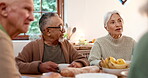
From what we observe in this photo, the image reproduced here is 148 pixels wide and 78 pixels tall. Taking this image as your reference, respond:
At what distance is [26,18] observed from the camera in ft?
2.87

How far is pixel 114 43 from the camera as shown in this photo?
227 centimetres

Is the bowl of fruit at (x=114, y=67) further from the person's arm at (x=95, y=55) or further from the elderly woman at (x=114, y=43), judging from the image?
the elderly woman at (x=114, y=43)

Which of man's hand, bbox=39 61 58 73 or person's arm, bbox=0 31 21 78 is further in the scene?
man's hand, bbox=39 61 58 73

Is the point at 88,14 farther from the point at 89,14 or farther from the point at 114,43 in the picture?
the point at 114,43

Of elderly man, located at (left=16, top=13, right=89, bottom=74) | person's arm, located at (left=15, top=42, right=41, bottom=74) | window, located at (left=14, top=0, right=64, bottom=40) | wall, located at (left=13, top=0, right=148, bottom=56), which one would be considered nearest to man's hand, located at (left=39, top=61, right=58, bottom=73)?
person's arm, located at (left=15, top=42, right=41, bottom=74)

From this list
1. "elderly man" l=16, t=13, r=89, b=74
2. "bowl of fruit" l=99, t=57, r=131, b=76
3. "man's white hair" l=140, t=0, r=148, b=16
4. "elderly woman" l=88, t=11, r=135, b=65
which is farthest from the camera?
"elderly woman" l=88, t=11, r=135, b=65

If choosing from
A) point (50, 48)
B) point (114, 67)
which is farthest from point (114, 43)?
point (114, 67)

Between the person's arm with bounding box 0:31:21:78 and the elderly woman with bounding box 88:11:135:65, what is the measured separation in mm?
1576

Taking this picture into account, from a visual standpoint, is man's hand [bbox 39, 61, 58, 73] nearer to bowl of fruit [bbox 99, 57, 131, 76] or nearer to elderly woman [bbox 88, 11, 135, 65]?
bowl of fruit [bbox 99, 57, 131, 76]

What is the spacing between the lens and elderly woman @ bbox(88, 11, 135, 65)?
218 centimetres

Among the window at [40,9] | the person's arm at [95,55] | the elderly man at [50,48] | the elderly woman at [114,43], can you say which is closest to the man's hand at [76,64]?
the elderly man at [50,48]

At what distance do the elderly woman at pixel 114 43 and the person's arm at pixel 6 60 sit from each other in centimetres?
158

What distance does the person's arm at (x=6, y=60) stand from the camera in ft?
1.78

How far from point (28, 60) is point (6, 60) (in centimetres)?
124
